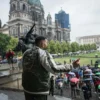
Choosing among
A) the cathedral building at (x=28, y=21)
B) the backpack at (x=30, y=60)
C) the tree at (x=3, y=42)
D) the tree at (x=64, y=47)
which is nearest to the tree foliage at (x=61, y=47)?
the tree at (x=64, y=47)

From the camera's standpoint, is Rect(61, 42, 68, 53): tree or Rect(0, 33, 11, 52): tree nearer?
Rect(0, 33, 11, 52): tree

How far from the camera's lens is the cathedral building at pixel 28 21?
257 feet

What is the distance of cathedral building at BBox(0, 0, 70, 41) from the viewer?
78.4m

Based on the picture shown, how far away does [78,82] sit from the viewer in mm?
11383

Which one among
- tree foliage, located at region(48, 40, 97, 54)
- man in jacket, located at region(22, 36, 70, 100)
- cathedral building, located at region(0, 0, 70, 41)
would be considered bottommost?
man in jacket, located at region(22, 36, 70, 100)

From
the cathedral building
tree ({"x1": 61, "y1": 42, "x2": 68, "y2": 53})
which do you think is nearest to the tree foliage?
tree ({"x1": 61, "y1": 42, "x2": 68, "y2": 53})

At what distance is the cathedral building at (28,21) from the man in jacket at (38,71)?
6646cm

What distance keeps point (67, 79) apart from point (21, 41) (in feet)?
21.9

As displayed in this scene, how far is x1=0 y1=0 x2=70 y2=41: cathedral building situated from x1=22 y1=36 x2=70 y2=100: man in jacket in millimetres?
66455

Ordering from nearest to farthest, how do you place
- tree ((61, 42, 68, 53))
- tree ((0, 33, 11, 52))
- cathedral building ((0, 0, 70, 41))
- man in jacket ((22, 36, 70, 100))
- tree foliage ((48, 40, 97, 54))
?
man in jacket ((22, 36, 70, 100)) → tree ((0, 33, 11, 52)) → tree foliage ((48, 40, 97, 54)) → cathedral building ((0, 0, 70, 41)) → tree ((61, 42, 68, 53))

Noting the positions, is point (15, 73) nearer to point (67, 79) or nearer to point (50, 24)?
point (67, 79)

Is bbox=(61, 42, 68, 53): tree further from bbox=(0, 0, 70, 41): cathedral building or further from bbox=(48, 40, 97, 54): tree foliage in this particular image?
bbox=(0, 0, 70, 41): cathedral building

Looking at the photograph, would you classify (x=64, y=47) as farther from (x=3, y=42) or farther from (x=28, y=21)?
(x=3, y=42)

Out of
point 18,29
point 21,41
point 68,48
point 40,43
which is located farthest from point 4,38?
point 40,43
